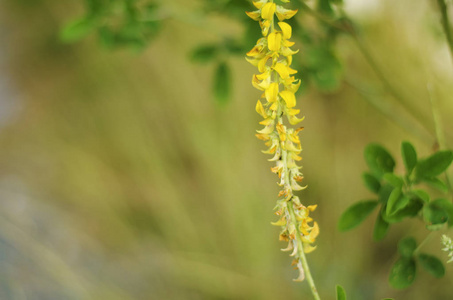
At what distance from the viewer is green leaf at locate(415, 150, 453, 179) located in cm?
32

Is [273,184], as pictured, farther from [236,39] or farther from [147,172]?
[236,39]

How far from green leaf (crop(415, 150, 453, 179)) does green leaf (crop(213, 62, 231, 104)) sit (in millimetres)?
287

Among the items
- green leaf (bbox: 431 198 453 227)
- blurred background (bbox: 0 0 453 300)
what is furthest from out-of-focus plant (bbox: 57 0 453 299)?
blurred background (bbox: 0 0 453 300)

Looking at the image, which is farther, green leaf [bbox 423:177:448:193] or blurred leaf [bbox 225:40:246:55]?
blurred leaf [bbox 225:40:246:55]

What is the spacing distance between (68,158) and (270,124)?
138cm

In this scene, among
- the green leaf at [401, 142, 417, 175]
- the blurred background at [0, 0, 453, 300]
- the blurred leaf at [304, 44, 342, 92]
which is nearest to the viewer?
the green leaf at [401, 142, 417, 175]

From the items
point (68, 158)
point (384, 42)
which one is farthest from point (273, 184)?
point (68, 158)

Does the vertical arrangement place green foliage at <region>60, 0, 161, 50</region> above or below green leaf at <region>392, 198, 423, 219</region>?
above

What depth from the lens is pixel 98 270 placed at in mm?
1184

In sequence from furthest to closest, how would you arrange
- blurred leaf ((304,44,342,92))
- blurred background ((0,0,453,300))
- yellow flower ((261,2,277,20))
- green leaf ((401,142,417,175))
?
1. blurred background ((0,0,453,300))
2. blurred leaf ((304,44,342,92))
3. green leaf ((401,142,417,175))
4. yellow flower ((261,2,277,20))

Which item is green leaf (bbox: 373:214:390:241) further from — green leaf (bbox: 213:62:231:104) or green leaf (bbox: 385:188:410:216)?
green leaf (bbox: 213:62:231:104)

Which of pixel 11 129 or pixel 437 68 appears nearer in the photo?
pixel 437 68

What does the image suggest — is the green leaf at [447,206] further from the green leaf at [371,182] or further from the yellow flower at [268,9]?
the yellow flower at [268,9]

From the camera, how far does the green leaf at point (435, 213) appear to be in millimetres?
331
